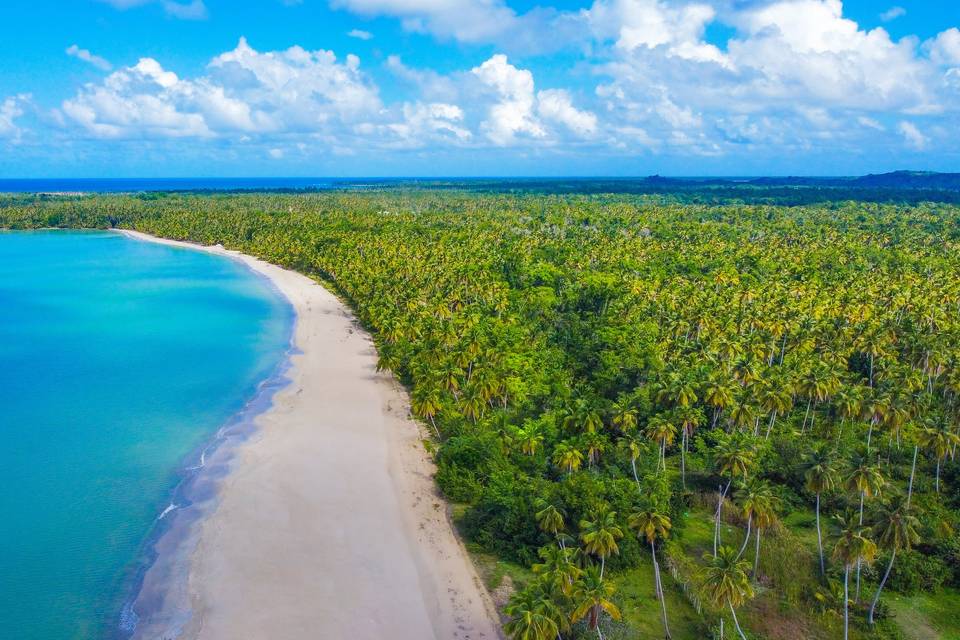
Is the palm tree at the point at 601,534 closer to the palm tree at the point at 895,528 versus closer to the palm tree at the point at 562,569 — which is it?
the palm tree at the point at 562,569

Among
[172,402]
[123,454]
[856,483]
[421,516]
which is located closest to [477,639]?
[421,516]

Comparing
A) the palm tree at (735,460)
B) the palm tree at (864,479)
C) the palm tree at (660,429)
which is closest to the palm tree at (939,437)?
the palm tree at (864,479)

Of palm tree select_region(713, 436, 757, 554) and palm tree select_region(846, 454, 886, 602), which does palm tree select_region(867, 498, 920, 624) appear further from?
palm tree select_region(713, 436, 757, 554)

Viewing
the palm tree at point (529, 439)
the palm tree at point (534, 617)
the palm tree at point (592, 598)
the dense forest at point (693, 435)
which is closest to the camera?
the palm tree at point (534, 617)

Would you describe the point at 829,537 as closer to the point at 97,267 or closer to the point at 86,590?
the point at 86,590

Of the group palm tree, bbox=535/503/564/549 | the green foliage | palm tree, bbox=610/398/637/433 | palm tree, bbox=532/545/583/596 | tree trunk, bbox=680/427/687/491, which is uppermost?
palm tree, bbox=610/398/637/433

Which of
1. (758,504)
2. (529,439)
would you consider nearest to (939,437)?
(758,504)

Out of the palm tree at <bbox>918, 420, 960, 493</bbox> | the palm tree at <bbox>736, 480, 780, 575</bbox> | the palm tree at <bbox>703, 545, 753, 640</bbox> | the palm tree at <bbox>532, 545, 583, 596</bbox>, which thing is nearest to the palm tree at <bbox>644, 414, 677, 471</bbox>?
the palm tree at <bbox>736, 480, 780, 575</bbox>
